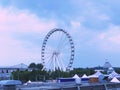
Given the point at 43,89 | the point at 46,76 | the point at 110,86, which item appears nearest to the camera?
the point at 43,89

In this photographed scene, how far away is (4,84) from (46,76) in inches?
3187

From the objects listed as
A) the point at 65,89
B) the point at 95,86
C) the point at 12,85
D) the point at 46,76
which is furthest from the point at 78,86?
the point at 46,76

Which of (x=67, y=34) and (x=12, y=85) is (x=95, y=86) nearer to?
(x=12, y=85)

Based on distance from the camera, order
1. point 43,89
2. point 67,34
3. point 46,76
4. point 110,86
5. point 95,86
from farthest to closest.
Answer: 1. point 46,76
2. point 67,34
3. point 110,86
4. point 95,86
5. point 43,89

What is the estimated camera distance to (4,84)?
22609 millimetres

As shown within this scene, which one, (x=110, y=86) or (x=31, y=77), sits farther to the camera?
(x=31, y=77)

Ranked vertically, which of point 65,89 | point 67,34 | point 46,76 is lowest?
point 65,89

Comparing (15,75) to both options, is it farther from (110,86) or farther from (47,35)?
(110,86)

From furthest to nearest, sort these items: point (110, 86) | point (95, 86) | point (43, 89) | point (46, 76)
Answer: point (46, 76) < point (110, 86) < point (95, 86) < point (43, 89)

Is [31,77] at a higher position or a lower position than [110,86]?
higher

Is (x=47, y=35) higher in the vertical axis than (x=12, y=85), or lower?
higher

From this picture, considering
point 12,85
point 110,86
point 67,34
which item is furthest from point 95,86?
point 67,34

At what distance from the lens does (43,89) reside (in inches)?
886

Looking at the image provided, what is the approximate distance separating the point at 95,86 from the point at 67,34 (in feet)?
226
